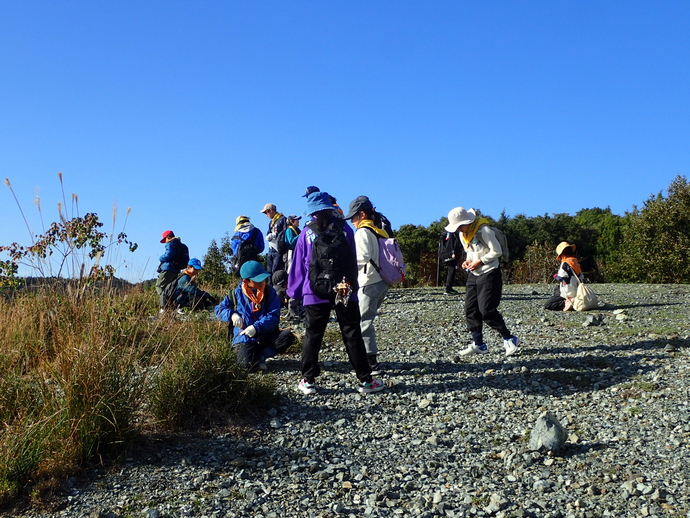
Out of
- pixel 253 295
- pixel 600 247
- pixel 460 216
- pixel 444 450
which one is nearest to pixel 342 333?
pixel 253 295

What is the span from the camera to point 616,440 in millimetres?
4676

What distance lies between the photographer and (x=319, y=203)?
5.64m

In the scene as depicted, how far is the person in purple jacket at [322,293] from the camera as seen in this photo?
5621 mm

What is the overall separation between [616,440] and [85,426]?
3.95 metres

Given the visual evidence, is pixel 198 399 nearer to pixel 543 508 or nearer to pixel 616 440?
pixel 543 508

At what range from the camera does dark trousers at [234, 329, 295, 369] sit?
21.3 feet

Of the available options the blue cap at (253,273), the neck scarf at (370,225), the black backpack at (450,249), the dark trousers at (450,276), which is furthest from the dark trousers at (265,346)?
the dark trousers at (450,276)

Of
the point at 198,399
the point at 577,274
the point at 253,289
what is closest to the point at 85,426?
the point at 198,399

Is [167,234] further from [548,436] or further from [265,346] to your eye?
[548,436]

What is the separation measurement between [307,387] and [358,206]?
2.04 m

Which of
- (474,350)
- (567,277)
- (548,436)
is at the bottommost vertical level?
(548,436)

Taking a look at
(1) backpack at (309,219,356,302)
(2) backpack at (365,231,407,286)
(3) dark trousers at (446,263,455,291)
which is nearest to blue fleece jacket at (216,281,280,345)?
(1) backpack at (309,219,356,302)

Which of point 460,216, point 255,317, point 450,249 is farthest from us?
point 450,249

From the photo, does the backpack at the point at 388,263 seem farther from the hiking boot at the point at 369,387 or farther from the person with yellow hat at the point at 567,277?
the person with yellow hat at the point at 567,277
